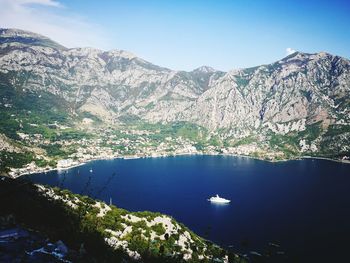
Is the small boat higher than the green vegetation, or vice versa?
the green vegetation

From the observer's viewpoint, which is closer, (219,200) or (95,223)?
(95,223)

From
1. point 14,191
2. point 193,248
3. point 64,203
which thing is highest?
point 14,191

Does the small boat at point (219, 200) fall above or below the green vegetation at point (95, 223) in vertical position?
below

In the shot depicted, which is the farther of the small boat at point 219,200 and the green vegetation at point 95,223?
the small boat at point 219,200

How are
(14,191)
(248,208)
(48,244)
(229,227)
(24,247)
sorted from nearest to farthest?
(24,247)
(48,244)
(14,191)
(229,227)
(248,208)

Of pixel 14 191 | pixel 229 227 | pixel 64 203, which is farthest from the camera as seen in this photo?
pixel 229 227

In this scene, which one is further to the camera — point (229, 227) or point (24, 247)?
point (229, 227)

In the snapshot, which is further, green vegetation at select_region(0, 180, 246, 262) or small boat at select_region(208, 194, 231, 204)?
small boat at select_region(208, 194, 231, 204)

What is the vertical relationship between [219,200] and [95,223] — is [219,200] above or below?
below

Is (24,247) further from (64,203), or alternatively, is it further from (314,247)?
(314,247)

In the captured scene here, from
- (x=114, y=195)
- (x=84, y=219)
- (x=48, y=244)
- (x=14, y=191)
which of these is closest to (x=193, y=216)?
(x=114, y=195)

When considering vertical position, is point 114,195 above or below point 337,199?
below
